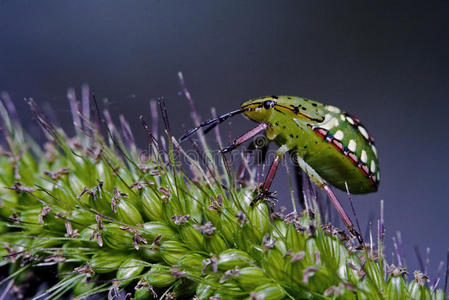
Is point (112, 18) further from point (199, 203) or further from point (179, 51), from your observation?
point (199, 203)

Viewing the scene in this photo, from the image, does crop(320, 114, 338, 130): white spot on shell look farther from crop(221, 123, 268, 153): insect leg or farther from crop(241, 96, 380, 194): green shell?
crop(221, 123, 268, 153): insect leg

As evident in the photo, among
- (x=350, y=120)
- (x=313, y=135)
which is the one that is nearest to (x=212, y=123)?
(x=313, y=135)

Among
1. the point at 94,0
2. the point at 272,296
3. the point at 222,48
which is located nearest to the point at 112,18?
the point at 94,0

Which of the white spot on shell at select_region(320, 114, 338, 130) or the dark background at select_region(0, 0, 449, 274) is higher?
the dark background at select_region(0, 0, 449, 274)

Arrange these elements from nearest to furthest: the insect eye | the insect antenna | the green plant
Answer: the green plant
the insect antenna
the insect eye

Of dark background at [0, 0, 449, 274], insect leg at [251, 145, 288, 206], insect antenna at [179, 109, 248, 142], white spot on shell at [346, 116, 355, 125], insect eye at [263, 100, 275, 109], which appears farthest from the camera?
dark background at [0, 0, 449, 274]

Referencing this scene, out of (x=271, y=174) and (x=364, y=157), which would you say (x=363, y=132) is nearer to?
(x=364, y=157)

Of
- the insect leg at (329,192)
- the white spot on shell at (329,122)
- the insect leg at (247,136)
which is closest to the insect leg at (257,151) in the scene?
the insect leg at (247,136)

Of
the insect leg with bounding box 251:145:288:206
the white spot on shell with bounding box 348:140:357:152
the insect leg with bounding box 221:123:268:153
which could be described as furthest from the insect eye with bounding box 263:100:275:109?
the white spot on shell with bounding box 348:140:357:152
